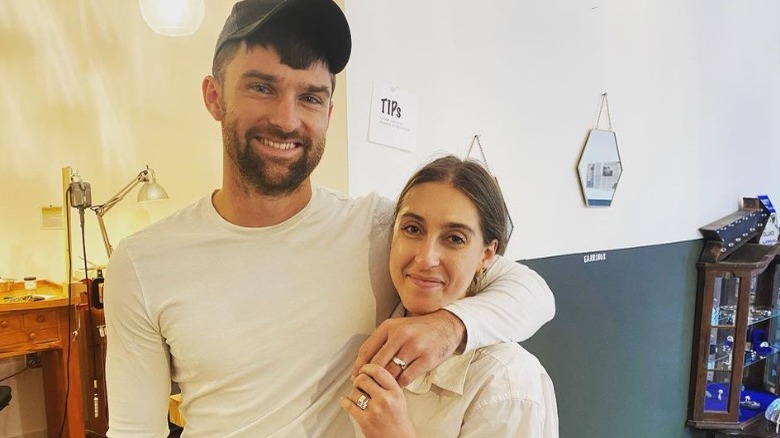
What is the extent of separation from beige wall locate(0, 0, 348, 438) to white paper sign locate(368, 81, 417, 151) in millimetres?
2245

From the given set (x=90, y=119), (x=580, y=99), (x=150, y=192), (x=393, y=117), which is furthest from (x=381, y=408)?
(x=90, y=119)

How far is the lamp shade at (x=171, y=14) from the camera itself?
2.69 metres

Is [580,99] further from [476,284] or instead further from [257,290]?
[257,290]

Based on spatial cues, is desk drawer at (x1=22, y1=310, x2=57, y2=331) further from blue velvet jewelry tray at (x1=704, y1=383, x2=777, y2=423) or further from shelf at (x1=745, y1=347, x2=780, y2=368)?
shelf at (x1=745, y1=347, x2=780, y2=368)

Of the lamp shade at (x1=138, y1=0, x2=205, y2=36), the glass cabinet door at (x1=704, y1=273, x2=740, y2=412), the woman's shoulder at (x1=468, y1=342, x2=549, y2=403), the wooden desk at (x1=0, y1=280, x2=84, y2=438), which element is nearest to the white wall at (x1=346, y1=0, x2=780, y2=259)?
the glass cabinet door at (x1=704, y1=273, x2=740, y2=412)

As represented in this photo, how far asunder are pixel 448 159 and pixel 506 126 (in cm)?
134

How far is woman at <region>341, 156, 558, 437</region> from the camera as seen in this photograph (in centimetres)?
91

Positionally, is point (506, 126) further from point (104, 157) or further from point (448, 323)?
point (104, 157)

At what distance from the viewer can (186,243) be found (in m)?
1.00

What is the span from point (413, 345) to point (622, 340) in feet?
8.58

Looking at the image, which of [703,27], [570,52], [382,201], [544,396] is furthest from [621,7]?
[544,396]

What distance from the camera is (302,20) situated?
0.96 meters

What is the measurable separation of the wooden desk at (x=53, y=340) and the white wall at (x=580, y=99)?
2.14 meters

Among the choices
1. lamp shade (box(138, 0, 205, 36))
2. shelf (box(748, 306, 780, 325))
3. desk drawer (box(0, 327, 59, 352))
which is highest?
lamp shade (box(138, 0, 205, 36))
